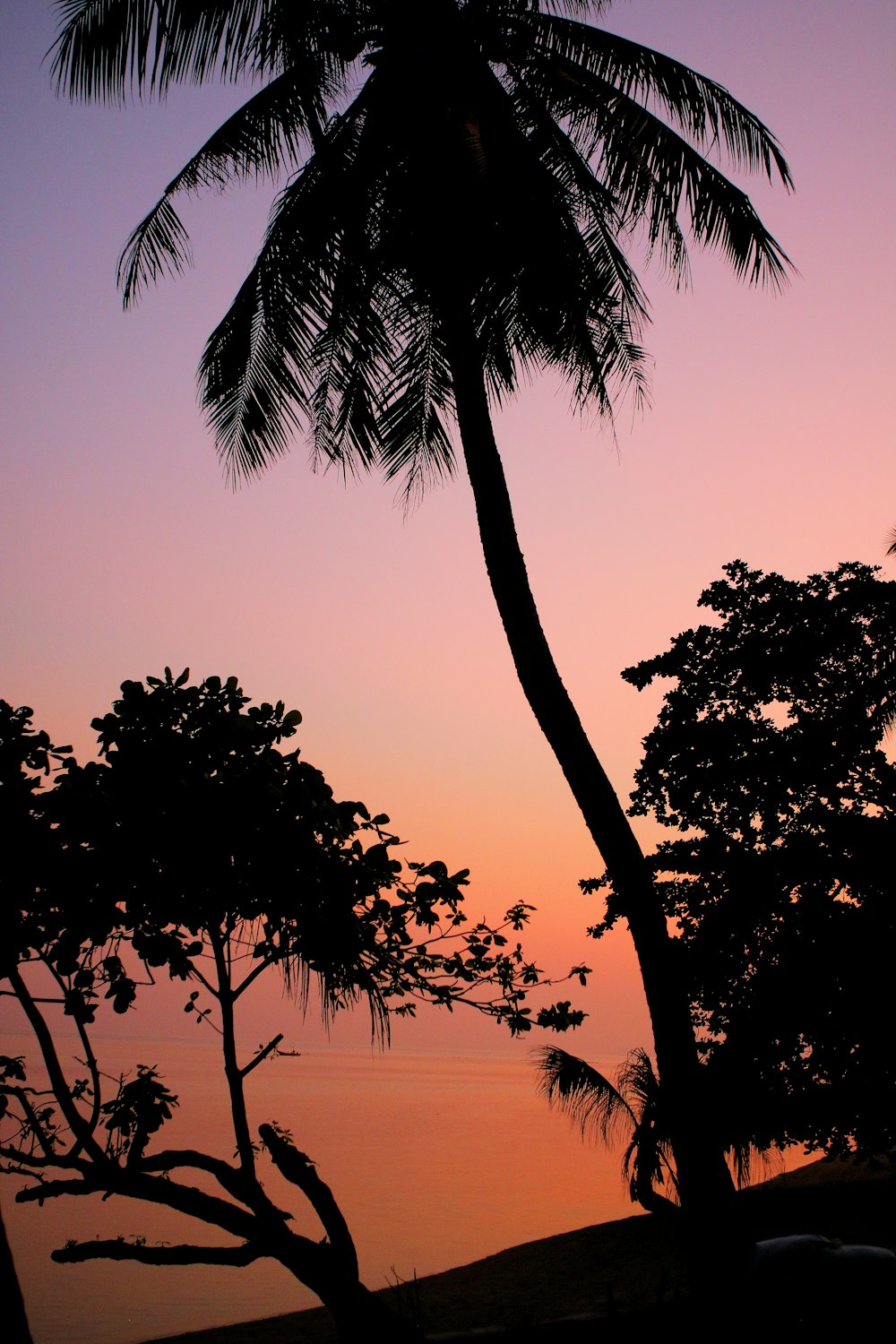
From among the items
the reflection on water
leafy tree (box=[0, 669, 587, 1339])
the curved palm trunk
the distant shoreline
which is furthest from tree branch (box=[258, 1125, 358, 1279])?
the reflection on water

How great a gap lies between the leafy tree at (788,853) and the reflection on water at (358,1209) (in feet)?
57.0

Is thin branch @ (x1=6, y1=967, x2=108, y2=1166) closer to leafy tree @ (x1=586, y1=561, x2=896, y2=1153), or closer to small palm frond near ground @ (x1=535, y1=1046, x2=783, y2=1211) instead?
leafy tree @ (x1=586, y1=561, x2=896, y2=1153)

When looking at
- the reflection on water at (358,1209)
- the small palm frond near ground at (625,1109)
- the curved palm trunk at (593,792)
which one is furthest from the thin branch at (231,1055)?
the reflection on water at (358,1209)

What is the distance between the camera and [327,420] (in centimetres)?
1141

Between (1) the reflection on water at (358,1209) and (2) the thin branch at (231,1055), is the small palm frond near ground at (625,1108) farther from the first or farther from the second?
(2) the thin branch at (231,1055)

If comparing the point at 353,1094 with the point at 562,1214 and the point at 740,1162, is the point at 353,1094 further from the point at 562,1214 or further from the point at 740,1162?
the point at 740,1162

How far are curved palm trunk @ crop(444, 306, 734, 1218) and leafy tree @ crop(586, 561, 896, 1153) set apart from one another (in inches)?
253

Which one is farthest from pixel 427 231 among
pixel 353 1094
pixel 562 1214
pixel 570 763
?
pixel 353 1094

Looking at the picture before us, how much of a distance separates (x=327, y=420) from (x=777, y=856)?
8.56 meters

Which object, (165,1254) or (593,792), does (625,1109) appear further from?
(165,1254)

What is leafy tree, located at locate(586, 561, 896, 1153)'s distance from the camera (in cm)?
1320

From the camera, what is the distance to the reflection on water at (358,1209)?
89.6ft

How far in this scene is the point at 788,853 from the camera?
46.3ft

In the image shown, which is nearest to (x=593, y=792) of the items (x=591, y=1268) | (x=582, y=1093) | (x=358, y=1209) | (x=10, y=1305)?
(x=10, y=1305)
